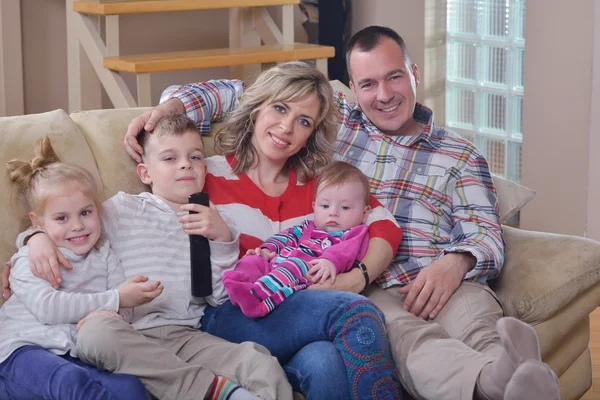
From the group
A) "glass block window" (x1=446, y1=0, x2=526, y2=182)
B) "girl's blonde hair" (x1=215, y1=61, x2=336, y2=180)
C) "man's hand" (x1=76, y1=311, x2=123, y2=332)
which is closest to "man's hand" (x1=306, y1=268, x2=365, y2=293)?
"girl's blonde hair" (x1=215, y1=61, x2=336, y2=180)

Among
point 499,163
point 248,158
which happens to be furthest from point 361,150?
point 499,163

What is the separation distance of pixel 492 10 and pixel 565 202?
3.09 ft

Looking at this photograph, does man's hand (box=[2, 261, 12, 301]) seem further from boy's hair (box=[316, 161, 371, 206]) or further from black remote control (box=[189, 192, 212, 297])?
boy's hair (box=[316, 161, 371, 206])

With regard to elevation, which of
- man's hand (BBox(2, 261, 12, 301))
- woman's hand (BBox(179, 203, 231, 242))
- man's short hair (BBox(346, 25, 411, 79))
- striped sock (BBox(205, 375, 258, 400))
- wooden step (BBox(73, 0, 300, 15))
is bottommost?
striped sock (BBox(205, 375, 258, 400))

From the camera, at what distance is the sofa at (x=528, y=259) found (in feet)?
7.01

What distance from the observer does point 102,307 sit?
1.85m

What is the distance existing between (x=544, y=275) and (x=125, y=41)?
9.05ft

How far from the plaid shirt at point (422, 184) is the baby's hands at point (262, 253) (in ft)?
1.12

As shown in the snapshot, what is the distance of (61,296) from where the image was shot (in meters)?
1.83

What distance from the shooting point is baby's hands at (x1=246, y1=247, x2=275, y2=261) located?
2.05 m

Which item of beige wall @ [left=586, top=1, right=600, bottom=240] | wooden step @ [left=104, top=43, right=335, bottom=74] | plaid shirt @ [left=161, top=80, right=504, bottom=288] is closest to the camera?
plaid shirt @ [left=161, top=80, right=504, bottom=288]

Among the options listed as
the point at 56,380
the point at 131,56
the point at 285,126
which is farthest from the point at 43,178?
the point at 131,56

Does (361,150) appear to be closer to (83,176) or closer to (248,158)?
(248,158)

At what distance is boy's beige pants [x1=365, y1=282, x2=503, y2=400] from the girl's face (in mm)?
695
